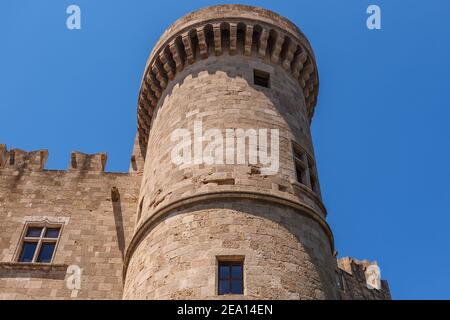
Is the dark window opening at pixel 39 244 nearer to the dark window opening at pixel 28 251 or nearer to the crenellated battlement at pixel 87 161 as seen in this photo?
the dark window opening at pixel 28 251

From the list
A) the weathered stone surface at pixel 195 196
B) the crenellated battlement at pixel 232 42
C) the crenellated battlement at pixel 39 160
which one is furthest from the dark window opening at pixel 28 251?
the crenellated battlement at pixel 232 42

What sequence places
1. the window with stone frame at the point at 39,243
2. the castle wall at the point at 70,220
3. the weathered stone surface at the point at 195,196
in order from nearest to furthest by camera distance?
the weathered stone surface at the point at 195,196
the castle wall at the point at 70,220
the window with stone frame at the point at 39,243

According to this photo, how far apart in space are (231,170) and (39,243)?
19.6ft

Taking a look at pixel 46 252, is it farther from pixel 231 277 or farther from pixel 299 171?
pixel 299 171

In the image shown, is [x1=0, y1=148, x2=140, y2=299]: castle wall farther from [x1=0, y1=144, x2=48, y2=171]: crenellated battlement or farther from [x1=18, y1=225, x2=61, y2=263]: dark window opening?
[x1=18, y1=225, x2=61, y2=263]: dark window opening

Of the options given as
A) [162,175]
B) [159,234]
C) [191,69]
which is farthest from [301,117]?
[159,234]

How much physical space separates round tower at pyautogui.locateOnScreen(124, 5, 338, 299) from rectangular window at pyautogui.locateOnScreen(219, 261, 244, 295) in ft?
0.06

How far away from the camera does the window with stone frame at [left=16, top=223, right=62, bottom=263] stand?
11742mm

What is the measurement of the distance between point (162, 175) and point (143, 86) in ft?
14.7

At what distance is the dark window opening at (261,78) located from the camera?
11750mm

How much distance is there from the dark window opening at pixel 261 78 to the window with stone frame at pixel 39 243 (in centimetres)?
656

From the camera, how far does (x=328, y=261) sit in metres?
9.15
